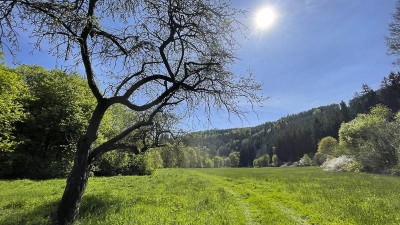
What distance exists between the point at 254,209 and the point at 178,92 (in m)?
7.45

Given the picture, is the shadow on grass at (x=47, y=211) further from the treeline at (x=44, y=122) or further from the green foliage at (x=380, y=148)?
the green foliage at (x=380, y=148)

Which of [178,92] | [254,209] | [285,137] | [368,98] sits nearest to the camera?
[178,92]

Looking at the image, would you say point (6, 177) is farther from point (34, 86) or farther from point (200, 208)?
point (200, 208)

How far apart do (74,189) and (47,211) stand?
3.51 metres

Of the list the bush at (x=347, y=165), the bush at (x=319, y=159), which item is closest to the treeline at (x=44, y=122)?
the bush at (x=347, y=165)

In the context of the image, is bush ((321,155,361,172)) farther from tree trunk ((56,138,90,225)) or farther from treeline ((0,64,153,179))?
tree trunk ((56,138,90,225))

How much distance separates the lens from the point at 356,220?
12.2m

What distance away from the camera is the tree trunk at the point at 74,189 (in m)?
10.9

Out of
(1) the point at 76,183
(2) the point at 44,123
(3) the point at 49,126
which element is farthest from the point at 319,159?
(1) the point at 76,183

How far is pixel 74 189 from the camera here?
36.0ft

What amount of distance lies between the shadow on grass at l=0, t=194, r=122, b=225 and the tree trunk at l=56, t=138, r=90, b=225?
695 mm

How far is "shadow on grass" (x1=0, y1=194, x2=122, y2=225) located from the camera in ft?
38.5

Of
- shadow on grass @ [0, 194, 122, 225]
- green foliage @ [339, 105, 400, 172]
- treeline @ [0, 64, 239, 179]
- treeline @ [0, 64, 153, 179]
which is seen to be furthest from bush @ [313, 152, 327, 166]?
shadow on grass @ [0, 194, 122, 225]

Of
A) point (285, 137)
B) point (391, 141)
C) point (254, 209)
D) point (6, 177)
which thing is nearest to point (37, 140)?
point (6, 177)
